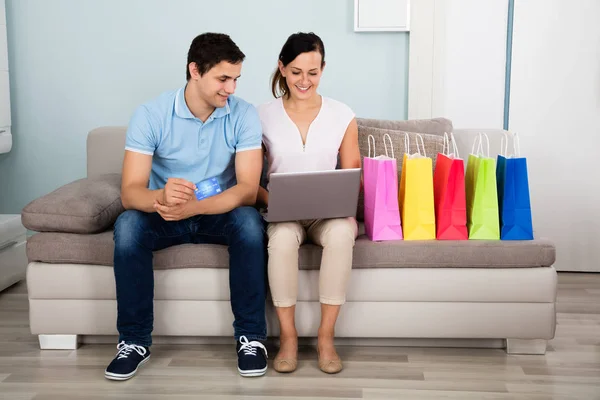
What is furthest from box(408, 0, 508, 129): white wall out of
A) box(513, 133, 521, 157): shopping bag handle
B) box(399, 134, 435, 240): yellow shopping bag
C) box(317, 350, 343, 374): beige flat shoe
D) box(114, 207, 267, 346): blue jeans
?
box(317, 350, 343, 374): beige flat shoe

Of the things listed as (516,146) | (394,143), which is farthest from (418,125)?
(516,146)

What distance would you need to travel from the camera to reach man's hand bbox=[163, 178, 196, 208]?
7.77ft

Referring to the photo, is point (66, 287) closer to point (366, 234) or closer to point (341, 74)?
point (366, 234)

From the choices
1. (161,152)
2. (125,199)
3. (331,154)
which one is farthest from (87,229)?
(331,154)

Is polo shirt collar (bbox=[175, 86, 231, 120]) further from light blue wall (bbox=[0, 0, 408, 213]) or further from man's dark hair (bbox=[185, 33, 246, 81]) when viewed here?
light blue wall (bbox=[0, 0, 408, 213])

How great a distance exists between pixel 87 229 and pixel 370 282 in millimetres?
975

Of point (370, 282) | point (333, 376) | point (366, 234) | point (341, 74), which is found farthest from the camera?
point (341, 74)

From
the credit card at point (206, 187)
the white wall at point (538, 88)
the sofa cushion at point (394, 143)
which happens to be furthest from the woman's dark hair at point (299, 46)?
the white wall at point (538, 88)

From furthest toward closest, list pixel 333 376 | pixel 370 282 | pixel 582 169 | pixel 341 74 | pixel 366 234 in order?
pixel 341 74 < pixel 582 169 < pixel 366 234 < pixel 370 282 < pixel 333 376

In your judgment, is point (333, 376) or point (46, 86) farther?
Result: point (46, 86)

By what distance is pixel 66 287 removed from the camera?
2.59m

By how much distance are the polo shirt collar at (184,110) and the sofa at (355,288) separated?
0.44 meters

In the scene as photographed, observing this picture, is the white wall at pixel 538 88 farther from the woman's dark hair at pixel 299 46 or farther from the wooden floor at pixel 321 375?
the woman's dark hair at pixel 299 46

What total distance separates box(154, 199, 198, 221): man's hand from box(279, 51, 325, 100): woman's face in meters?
0.55
